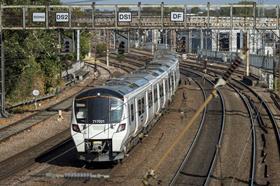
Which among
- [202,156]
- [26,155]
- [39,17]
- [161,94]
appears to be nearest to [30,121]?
Answer: [39,17]

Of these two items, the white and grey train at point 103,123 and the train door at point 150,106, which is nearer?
the white and grey train at point 103,123

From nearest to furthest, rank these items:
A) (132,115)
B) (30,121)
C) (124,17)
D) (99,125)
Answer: (99,125)
(132,115)
(30,121)
(124,17)

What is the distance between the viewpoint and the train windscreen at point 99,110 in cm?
1762

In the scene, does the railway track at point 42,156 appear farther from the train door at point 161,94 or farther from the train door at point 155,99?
the train door at point 161,94

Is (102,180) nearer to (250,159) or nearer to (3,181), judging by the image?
(3,181)

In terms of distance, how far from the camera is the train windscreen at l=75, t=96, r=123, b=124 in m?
17.6

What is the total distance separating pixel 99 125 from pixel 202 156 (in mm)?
4191

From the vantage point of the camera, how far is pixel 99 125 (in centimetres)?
1752

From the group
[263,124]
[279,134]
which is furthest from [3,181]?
[263,124]

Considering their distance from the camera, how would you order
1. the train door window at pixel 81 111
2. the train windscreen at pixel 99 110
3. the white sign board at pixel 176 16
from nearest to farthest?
the train windscreen at pixel 99 110
the train door window at pixel 81 111
the white sign board at pixel 176 16

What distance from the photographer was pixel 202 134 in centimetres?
2423

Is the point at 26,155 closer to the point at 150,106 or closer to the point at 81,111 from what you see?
the point at 81,111

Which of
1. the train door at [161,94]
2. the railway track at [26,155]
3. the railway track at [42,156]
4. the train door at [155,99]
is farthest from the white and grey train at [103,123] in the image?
the train door at [161,94]

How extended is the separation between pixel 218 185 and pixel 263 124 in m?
11.7
